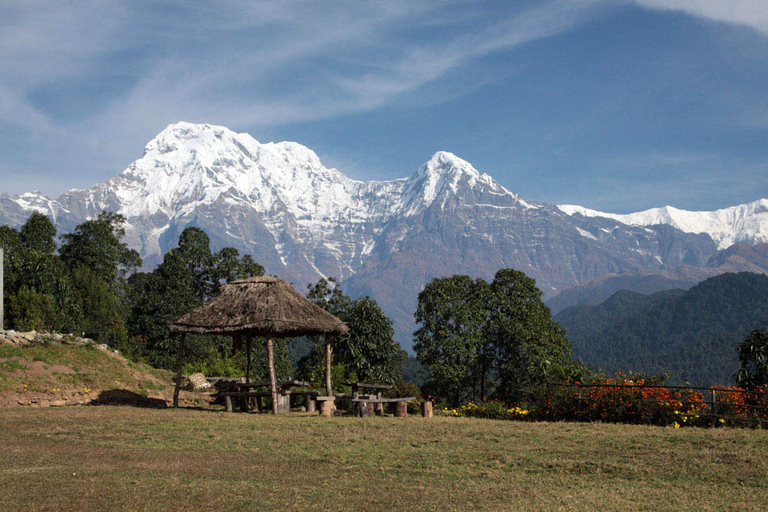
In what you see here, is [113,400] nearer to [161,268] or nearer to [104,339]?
[104,339]

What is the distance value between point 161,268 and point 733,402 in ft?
146

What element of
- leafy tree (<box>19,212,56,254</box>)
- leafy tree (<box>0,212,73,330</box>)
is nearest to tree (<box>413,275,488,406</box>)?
leafy tree (<box>0,212,73,330</box>)

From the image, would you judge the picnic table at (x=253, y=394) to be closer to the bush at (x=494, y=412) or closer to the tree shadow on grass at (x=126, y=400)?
the tree shadow on grass at (x=126, y=400)

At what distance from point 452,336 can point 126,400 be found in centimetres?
1845

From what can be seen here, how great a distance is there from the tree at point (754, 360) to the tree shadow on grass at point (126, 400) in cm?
1846

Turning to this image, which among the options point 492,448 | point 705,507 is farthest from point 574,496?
point 492,448

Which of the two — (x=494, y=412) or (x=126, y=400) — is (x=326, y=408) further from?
(x=126, y=400)

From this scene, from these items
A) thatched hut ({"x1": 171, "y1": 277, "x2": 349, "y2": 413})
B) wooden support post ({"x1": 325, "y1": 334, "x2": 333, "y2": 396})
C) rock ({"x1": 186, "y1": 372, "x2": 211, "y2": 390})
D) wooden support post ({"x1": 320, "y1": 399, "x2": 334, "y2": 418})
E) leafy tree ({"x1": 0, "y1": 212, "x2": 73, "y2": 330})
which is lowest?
wooden support post ({"x1": 320, "y1": 399, "x2": 334, "y2": 418})

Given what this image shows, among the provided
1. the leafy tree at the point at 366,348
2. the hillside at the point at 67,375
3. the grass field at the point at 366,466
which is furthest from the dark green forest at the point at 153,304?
the grass field at the point at 366,466

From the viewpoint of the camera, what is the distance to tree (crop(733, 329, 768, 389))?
20.6 meters

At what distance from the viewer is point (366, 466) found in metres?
11.4

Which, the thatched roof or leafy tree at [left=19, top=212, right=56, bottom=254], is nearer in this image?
the thatched roof

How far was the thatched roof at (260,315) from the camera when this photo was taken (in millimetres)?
19719

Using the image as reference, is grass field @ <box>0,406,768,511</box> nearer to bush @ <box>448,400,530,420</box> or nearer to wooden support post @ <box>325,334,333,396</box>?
bush @ <box>448,400,530,420</box>
